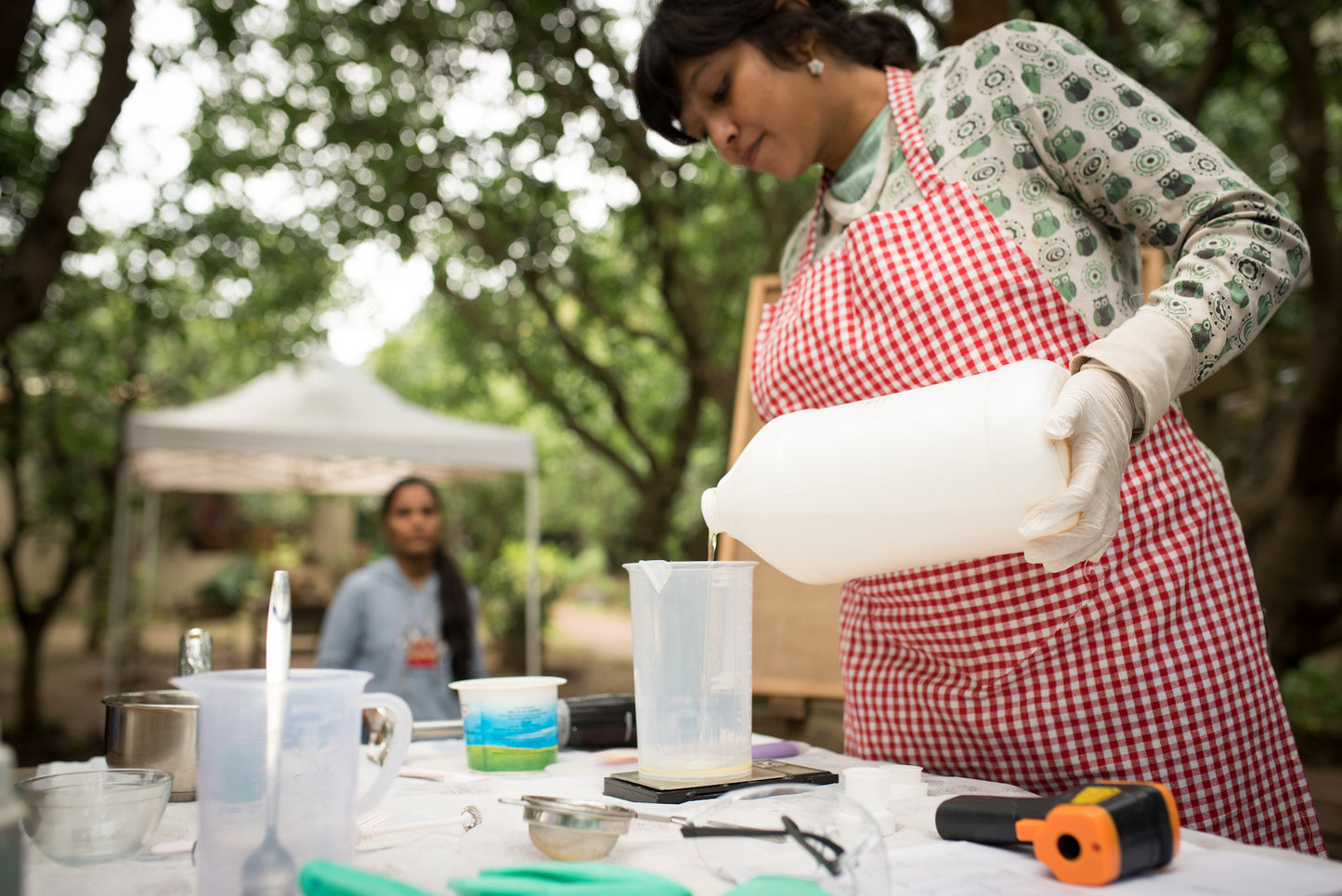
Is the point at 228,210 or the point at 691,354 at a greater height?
the point at 228,210

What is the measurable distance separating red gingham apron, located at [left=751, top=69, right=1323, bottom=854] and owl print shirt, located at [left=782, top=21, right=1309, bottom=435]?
5 centimetres

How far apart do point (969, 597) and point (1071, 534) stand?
0.96 ft

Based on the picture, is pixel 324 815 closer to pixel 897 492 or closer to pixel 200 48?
pixel 897 492

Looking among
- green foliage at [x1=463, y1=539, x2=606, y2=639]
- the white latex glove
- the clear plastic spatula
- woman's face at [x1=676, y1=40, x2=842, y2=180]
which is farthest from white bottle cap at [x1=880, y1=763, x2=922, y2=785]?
green foliage at [x1=463, y1=539, x2=606, y2=639]

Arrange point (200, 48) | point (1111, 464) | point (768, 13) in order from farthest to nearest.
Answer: point (200, 48), point (768, 13), point (1111, 464)

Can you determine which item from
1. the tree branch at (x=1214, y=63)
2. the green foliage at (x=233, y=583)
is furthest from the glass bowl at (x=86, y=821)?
the green foliage at (x=233, y=583)

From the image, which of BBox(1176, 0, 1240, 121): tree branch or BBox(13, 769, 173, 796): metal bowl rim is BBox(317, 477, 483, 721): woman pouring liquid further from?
BBox(1176, 0, 1240, 121): tree branch

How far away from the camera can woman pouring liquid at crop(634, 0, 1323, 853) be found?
1163mm

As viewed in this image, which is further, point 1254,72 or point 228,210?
point 228,210

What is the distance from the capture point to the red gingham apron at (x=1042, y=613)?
3.95 feet

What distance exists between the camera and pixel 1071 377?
1.08 metres

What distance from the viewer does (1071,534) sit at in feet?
3.33

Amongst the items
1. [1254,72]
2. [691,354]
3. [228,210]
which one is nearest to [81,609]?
[228,210]

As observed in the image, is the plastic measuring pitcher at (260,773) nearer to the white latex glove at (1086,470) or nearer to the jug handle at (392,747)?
the jug handle at (392,747)
